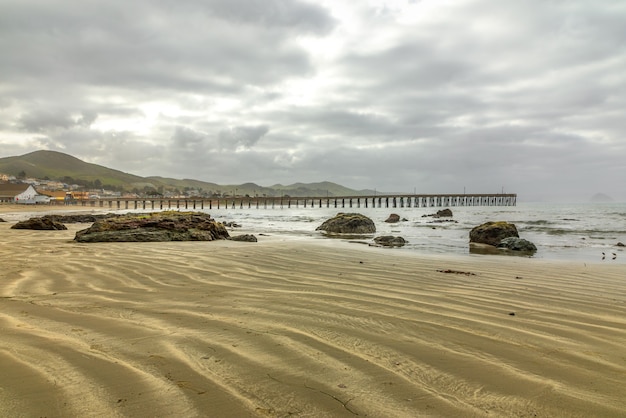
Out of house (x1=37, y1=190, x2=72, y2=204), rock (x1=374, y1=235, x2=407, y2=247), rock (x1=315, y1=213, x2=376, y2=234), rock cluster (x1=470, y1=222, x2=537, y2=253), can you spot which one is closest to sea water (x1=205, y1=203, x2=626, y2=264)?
rock (x1=374, y1=235, x2=407, y2=247)

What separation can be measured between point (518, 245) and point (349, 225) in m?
8.22

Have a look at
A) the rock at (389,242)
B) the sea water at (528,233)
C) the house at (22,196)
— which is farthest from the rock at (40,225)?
the house at (22,196)

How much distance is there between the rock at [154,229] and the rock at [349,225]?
6.44 m

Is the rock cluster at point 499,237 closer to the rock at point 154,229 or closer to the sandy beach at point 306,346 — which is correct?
the sandy beach at point 306,346

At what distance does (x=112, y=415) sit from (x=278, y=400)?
828 millimetres

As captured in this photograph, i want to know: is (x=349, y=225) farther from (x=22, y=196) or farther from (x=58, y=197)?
(x=58, y=197)

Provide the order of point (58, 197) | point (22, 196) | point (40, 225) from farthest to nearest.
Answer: point (58, 197) < point (22, 196) < point (40, 225)

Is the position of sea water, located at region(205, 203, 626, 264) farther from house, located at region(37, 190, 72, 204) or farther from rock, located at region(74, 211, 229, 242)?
house, located at region(37, 190, 72, 204)

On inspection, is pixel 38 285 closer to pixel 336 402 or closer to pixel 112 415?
pixel 112 415

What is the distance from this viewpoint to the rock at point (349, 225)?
18.1 m

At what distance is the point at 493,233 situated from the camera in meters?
13.1

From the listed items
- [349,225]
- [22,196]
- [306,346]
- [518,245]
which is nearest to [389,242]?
[518,245]

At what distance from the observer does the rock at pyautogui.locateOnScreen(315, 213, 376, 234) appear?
59.4 ft

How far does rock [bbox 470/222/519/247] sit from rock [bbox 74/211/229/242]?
30.0ft
